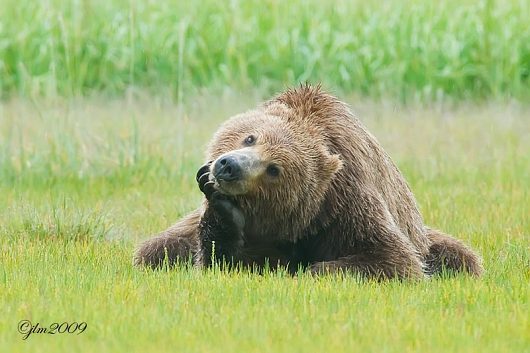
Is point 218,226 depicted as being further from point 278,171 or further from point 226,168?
point 226,168

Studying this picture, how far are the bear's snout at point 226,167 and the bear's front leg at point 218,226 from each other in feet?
0.74

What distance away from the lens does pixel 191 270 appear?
6707 millimetres

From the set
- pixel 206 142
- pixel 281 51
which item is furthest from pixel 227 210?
pixel 281 51

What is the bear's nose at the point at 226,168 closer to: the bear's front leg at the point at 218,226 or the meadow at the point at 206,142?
the bear's front leg at the point at 218,226

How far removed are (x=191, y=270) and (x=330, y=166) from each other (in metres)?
0.94

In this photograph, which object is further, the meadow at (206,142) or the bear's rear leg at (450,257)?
the bear's rear leg at (450,257)

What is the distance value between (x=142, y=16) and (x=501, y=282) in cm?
1043

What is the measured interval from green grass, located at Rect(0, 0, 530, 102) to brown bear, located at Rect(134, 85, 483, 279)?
7.45 metres

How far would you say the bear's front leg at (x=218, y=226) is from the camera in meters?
6.62

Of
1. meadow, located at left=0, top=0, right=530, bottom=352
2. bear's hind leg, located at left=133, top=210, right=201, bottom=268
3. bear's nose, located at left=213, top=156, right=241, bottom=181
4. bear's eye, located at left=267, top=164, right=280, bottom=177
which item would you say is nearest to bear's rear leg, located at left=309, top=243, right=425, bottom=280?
meadow, located at left=0, top=0, right=530, bottom=352

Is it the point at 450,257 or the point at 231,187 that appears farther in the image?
the point at 450,257

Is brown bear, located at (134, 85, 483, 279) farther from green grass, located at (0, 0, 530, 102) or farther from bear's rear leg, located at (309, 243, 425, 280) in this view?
green grass, located at (0, 0, 530, 102)

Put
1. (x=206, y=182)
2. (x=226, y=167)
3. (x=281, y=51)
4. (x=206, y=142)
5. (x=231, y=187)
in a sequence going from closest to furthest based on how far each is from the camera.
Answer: (x=226, y=167) → (x=231, y=187) → (x=206, y=182) → (x=206, y=142) → (x=281, y=51)
